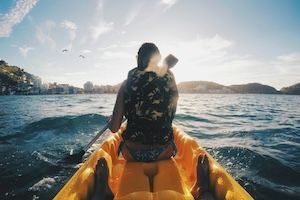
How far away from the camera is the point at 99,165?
2887 millimetres

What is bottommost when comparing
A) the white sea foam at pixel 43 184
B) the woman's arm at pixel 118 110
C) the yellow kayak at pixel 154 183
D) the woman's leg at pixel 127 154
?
the white sea foam at pixel 43 184

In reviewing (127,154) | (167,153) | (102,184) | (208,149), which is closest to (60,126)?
(208,149)

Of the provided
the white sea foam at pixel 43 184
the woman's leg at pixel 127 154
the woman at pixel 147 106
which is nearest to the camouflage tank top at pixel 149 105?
the woman at pixel 147 106

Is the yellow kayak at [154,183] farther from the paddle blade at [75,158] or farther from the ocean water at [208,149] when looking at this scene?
the paddle blade at [75,158]

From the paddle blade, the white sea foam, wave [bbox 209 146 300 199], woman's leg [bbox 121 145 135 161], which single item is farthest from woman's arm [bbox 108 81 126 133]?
the paddle blade

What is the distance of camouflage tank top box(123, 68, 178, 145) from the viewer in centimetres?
338

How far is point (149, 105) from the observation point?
11.2 ft

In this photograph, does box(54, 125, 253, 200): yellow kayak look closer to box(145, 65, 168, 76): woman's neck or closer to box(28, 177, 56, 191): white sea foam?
box(145, 65, 168, 76): woman's neck

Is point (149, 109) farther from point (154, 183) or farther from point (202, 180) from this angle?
point (202, 180)

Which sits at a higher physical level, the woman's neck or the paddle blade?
the woman's neck

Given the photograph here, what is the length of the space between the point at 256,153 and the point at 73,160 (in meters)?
5.59

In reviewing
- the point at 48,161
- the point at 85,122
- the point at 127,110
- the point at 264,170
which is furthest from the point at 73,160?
the point at 85,122

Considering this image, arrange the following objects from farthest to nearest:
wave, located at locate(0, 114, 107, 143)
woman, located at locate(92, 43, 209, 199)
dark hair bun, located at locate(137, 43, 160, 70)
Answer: wave, located at locate(0, 114, 107, 143) → dark hair bun, located at locate(137, 43, 160, 70) → woman, located at locate(92, 43, 209, 199)

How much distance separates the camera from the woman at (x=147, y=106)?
339 centimetres
